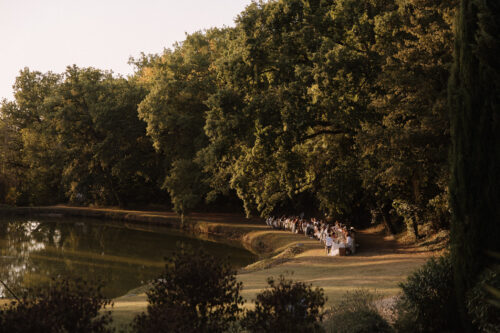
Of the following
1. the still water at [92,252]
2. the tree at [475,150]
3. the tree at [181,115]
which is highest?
the tree at [181,115]

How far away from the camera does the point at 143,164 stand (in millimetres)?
46219

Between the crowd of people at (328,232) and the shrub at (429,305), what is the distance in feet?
39.2

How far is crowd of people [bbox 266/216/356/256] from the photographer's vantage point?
2111 cm

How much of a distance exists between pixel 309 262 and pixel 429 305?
1074 centimetres

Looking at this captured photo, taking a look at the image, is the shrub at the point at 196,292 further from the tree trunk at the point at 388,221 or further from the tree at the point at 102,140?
the tree at the point at 102,140

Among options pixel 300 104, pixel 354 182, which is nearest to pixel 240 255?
pixel 354 182

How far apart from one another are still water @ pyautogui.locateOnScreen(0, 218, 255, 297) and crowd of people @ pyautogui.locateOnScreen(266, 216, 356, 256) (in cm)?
429

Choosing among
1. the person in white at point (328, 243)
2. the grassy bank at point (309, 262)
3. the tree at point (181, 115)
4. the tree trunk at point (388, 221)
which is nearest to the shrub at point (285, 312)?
the grassy bank at point (309, 262)

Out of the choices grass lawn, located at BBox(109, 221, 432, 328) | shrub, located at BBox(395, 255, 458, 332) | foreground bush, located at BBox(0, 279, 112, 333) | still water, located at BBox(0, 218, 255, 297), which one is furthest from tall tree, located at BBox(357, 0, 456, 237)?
foreground bush, located at BBox(0, 279, 112, 333)

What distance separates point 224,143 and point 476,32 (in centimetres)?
1563

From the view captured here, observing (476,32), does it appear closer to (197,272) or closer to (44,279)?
(197,272)

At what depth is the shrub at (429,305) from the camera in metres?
8.70

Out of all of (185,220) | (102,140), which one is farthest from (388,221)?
(102,140)

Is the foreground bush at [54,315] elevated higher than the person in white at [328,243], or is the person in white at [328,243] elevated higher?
the foreground bush at [54,315]
